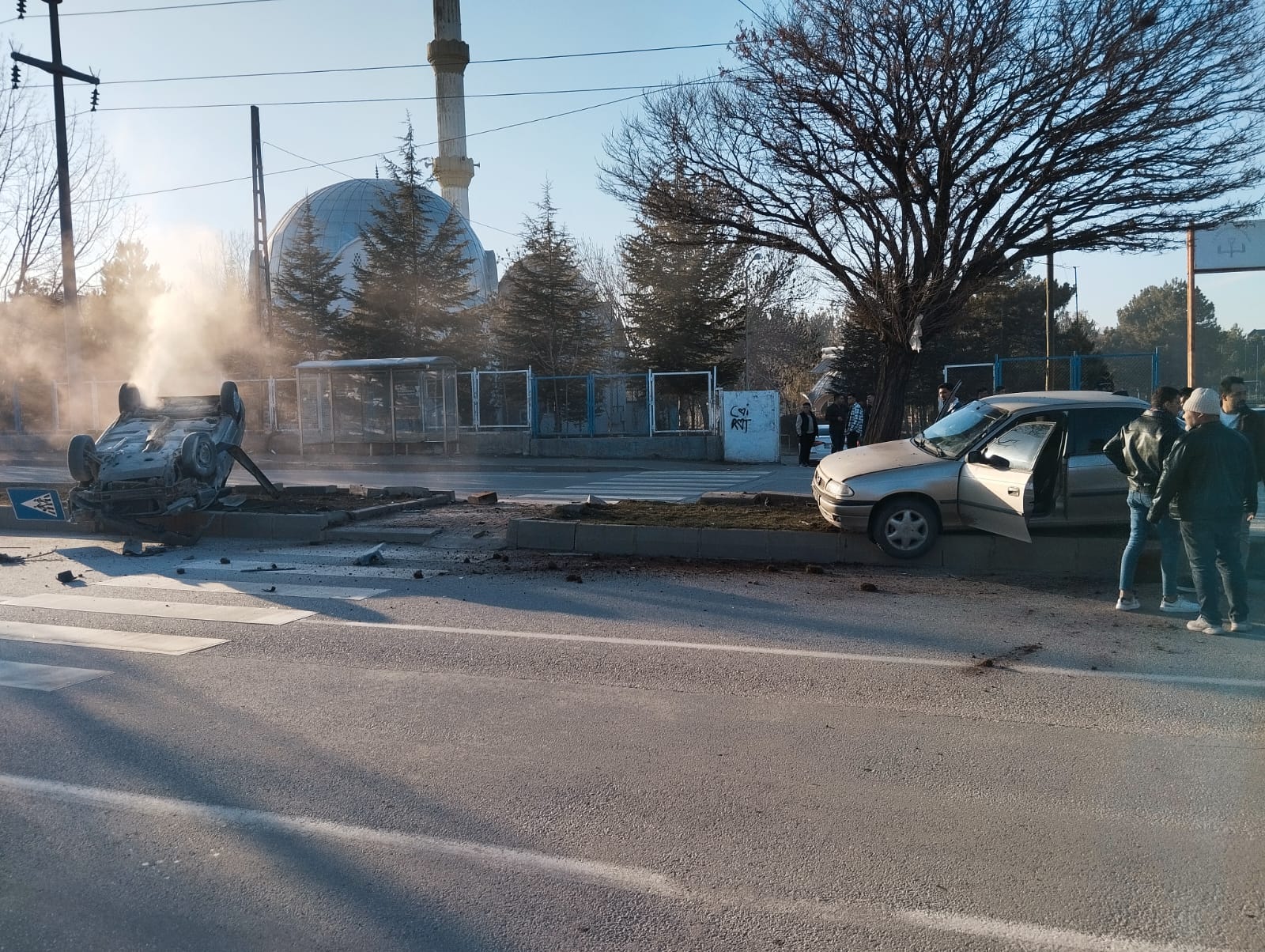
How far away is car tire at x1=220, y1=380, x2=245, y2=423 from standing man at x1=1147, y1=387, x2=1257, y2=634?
37.3 ft

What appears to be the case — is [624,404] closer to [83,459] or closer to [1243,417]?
[83,459]

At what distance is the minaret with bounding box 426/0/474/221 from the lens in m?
66.0

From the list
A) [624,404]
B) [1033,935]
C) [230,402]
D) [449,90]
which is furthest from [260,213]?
[449,90]

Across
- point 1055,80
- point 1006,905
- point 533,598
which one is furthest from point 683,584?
point 1055,80

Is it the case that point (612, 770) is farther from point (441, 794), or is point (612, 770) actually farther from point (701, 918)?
point (701, 918)

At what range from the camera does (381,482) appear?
21719 mm

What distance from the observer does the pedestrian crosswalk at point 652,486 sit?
16.7 meters

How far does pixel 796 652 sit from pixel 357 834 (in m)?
3.47

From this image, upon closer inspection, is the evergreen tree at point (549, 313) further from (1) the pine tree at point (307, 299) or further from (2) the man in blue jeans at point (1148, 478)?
(2) the man in blue jeans at point (1148, 478)

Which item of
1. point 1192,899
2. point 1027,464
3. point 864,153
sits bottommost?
point 1192,899

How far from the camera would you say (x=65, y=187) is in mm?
20516

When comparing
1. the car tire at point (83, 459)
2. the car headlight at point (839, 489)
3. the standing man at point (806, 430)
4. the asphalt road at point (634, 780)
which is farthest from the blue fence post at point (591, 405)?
the asphalt road at point (634, 780)

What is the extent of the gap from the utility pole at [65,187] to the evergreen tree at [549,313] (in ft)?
63.9

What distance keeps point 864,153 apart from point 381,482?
1295cm
